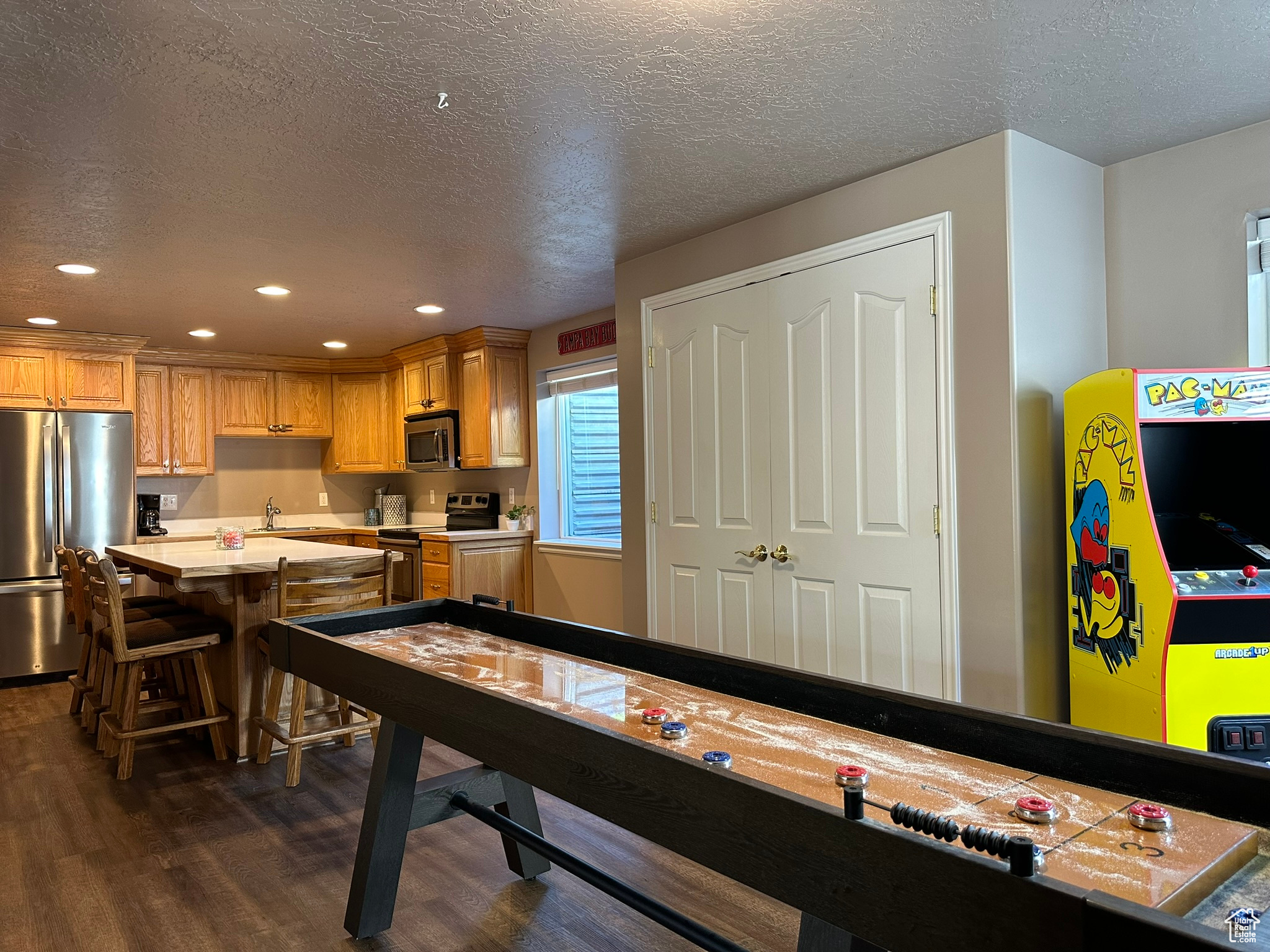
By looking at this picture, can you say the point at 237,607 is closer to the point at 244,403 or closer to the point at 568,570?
the point at 568,570

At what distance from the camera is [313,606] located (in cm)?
379

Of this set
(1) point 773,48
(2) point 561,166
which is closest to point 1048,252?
(1) point 773,48

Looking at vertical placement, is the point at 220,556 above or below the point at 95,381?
below

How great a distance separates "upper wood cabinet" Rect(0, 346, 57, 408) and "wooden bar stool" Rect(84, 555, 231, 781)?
2.40 metres

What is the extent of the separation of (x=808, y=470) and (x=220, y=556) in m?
2.90

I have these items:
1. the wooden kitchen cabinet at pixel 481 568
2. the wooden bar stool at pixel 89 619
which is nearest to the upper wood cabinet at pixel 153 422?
the wooden bar stool at pixel 89 619

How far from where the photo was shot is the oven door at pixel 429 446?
6402mm

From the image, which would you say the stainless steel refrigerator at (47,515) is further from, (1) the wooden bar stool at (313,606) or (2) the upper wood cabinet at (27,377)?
(1) the wooden bar stool at (313,606)

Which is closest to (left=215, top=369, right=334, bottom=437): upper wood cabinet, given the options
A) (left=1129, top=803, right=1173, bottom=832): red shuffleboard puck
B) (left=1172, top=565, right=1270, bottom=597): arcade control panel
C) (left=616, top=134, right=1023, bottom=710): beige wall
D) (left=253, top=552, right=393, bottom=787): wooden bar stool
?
(left=253, top=552, right=393, bottom=787): wooden bar stool

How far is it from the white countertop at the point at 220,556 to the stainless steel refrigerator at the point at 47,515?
0.65 m

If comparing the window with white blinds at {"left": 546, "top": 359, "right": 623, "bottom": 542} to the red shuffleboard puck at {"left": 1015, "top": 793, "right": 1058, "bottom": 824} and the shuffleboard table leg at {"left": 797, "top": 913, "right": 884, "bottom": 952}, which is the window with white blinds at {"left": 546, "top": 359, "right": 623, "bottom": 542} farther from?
the red shuffleboard puck at {"left": 1015, "top": 793, "right": 1058, "bottom": 824}

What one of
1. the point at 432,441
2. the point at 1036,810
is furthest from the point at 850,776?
the point at 432,441

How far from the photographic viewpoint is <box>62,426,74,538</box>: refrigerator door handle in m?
5.67

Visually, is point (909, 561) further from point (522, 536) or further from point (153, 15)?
point (522, 536)
